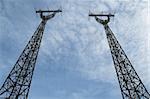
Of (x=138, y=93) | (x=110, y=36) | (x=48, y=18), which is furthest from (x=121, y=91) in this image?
(x=48, y=18)

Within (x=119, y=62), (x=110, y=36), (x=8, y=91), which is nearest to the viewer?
(x=8, y=91)

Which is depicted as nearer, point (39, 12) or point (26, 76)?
point (26, 76)

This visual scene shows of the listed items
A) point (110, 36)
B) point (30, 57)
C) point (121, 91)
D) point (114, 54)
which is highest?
point (110, 36)

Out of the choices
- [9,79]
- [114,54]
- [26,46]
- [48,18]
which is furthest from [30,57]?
[114,54]

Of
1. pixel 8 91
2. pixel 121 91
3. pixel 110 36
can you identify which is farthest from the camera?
pixel 110 36

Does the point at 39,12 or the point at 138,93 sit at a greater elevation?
the point at 39,12

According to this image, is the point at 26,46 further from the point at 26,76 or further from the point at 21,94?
the point at 21,94

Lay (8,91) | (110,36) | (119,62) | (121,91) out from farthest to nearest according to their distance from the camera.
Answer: (110,36) < (119,62) < (121,91) < (8,91)

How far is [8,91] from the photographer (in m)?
56.2

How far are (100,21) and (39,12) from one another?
1557cm

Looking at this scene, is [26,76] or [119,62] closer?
[26,76]

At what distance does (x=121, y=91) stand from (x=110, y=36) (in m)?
15.1

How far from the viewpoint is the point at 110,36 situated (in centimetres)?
6931

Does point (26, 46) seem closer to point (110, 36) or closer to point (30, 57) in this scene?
point (30, 57)
